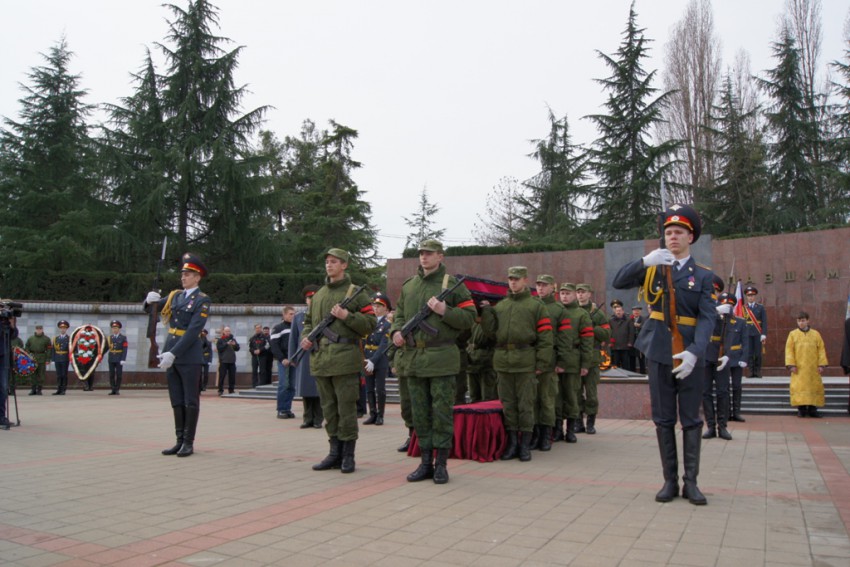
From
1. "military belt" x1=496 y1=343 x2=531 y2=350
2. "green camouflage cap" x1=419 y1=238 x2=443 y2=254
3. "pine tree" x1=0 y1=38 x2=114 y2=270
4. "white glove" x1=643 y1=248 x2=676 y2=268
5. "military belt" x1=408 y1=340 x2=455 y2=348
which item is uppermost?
"pine tree" x1=0 y1=38 x2=114 y2=270

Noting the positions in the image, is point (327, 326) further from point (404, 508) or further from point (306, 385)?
point (306, 385)

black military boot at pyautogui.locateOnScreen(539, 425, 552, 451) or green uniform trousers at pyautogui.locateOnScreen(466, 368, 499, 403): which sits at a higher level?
green uniform trousers at pyautogui.locateOnScreen(466, 368, 499, 403)

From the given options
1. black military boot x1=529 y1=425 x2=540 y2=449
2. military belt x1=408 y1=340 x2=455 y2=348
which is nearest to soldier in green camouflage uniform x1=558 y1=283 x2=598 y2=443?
black military boot x1=529 y1=425 x2=540 y2=449

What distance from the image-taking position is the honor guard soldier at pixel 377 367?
36.3 ft

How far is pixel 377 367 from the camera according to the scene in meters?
11.3

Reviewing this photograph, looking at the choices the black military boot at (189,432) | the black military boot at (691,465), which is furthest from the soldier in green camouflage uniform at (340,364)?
the black military boot at (691,465)

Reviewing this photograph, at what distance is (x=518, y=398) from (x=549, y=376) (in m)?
0.71

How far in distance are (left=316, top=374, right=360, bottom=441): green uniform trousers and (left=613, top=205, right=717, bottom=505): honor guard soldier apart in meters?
2.70

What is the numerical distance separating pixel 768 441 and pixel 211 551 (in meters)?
7.57

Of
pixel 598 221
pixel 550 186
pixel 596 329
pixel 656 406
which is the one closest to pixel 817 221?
pixel 598 221

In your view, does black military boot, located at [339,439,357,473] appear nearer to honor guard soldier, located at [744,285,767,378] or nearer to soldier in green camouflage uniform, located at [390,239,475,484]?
soldier in green camouflage uniform, located at [390,239,475,484]

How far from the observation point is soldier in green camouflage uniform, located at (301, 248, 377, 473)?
6363 mm

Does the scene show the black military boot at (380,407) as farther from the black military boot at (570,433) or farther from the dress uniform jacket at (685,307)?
the dress uniform jacket at (685,307)

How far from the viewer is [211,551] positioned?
152 inches
